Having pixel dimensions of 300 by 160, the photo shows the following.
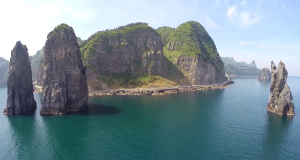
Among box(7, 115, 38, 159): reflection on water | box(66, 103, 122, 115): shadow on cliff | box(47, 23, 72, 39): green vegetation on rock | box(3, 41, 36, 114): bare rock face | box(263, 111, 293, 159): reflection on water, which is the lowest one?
box(263, 111, 293, 159): reflection on water

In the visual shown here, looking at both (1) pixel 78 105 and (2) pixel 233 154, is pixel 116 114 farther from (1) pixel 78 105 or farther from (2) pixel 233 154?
(2) pixel 233 154

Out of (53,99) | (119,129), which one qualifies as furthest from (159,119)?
(53,99)

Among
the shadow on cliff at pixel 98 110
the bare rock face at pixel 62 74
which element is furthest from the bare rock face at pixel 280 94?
the bare rock face at pixel 62 74

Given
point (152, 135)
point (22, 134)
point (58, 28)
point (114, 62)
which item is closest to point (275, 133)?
point (152, 135)

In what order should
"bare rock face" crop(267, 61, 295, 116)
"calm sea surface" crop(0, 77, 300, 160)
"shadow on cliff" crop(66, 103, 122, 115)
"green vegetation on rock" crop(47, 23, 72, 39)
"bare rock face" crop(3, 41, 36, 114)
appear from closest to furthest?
"calm sea surface" crop(0, 77, 300, 160) → "bare rock face" crop(267, 61, 295, 116) → "bare rock face" crop(3, 41, 36, 114) → "shadow on cliff" crop(66, 103, 122, 115) → "green vegetation on rock" crop(47, 23, 72, 39)

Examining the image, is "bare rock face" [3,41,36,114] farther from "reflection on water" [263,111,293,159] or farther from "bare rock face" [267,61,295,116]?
"bare rock face" [267,61,295,116]

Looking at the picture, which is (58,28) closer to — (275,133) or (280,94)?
(275,133)

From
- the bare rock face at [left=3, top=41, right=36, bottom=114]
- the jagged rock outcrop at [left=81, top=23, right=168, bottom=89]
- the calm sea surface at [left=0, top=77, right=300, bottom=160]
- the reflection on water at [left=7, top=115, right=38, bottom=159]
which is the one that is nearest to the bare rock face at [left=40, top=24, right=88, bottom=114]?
the calm sea surface at [left=0, top=77, right=300, bottom=160]
